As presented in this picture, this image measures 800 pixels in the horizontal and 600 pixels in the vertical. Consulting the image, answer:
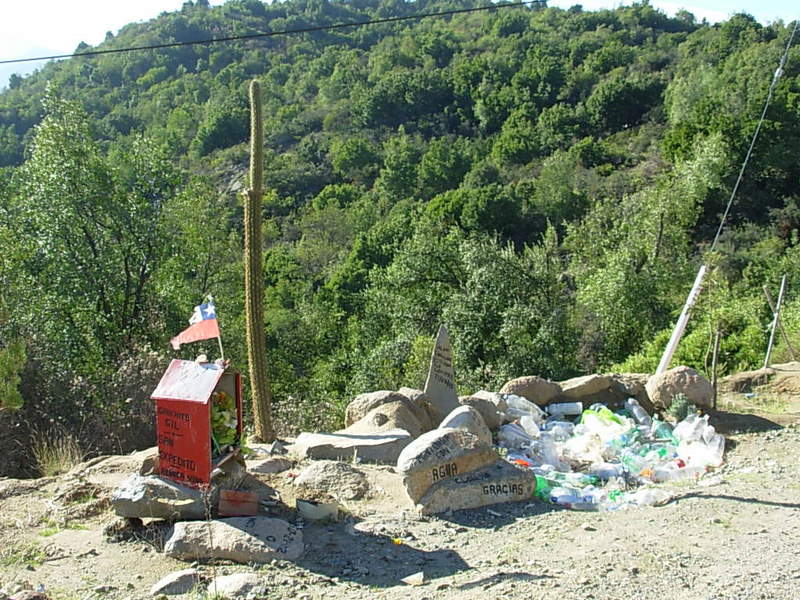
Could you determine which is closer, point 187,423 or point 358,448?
point 187,423

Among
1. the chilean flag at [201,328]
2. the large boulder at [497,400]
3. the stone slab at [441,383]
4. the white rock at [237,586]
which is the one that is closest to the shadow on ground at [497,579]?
the white rock at [237,586]

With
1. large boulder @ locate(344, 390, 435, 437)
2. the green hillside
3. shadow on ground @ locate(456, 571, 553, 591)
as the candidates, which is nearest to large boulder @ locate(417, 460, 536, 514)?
shadow on ground @ locate(456, 571, 553, 591)

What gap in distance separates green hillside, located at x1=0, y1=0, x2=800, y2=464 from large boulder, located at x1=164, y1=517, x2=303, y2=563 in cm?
307

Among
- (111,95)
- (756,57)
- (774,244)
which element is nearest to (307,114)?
(111,95)

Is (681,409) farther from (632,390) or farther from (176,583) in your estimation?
(176,583)

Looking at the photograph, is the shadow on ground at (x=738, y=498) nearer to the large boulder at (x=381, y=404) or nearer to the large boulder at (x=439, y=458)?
the large boulder at (x=439, y=458)

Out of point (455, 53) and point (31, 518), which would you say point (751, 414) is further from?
point (455, 53)

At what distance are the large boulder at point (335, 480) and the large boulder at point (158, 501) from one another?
1.27m

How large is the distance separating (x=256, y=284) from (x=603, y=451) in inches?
178

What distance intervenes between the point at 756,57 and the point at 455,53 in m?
46.4

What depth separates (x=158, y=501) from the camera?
636 centimetres

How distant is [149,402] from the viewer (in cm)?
1098

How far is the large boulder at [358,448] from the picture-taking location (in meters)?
8.52

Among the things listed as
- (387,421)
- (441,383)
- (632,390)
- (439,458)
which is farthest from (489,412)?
(439,458)
